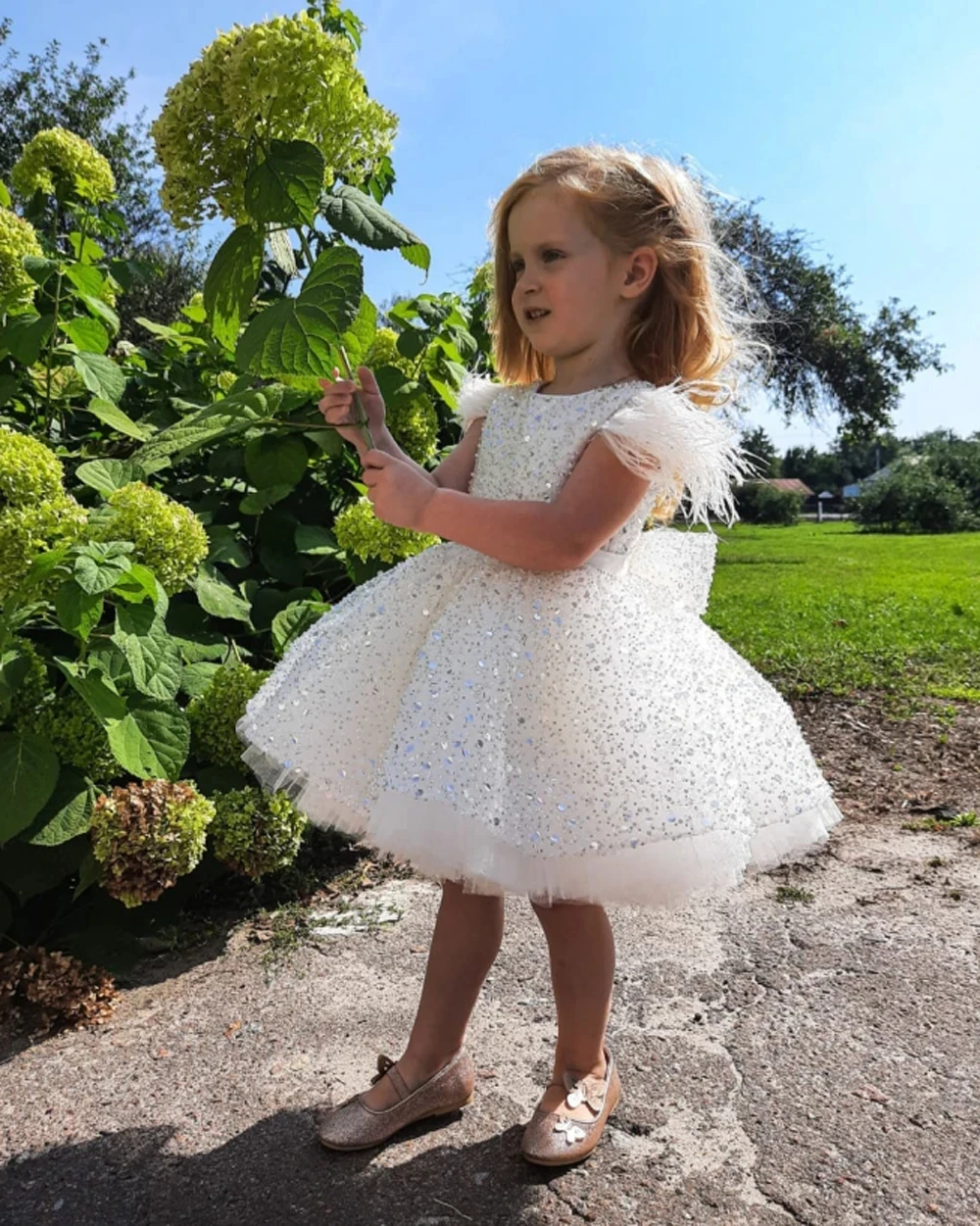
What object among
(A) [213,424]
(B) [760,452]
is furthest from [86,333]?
(B) [760,452]

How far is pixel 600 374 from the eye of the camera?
1.67 metres

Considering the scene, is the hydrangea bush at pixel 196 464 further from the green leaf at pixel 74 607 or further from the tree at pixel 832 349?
the tree at pixel 832 349

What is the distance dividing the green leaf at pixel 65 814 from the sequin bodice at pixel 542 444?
1.00 meters

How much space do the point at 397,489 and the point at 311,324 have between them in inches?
11.4

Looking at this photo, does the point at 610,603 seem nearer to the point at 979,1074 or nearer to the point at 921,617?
the point at 979,1074

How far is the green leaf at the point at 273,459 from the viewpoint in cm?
248

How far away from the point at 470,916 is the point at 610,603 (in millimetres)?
553

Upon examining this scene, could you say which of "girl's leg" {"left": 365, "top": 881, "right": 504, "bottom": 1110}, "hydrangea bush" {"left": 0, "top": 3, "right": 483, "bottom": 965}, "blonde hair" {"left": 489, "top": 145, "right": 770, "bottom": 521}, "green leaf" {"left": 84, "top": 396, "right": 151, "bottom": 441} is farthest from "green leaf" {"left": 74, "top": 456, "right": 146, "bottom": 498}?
"girl's leg" {"left": 365, "top": 881, "right": 504, "bottom": 1110}

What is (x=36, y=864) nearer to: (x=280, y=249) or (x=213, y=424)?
(x=213, y=424)

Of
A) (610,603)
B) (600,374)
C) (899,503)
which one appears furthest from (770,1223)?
(899,503)

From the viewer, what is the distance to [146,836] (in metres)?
1.91

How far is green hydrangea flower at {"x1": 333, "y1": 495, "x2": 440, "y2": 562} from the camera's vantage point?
2.30m

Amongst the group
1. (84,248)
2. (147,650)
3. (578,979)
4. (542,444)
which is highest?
(84,248)

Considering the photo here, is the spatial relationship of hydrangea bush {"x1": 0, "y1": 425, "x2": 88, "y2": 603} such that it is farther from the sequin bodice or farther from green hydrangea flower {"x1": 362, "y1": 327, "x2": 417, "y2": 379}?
green hydrangea flower {"x1": 362, "y1": 327, "x2": 417, "y2": 379}
